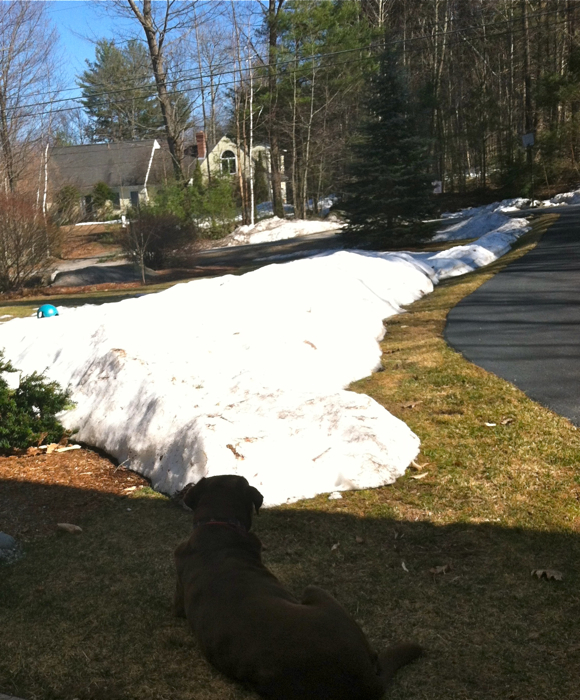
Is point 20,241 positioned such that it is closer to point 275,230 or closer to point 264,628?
point 275,230

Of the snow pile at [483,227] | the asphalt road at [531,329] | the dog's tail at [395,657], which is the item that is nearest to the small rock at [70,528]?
the dog's tail at [395,657]

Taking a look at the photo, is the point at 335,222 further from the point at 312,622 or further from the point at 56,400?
the point at 312,622

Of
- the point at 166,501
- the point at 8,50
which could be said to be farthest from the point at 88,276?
the point at 166,501

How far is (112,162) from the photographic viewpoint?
2347 inches

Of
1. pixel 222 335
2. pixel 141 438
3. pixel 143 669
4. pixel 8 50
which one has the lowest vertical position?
pixel 143 669

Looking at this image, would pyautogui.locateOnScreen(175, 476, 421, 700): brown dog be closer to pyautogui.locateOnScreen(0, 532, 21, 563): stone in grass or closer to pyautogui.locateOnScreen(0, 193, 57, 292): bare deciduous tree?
pyautogui.locateOnScreen(0, 532, 21, 563): stone in grass

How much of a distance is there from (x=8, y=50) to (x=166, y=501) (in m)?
32.2

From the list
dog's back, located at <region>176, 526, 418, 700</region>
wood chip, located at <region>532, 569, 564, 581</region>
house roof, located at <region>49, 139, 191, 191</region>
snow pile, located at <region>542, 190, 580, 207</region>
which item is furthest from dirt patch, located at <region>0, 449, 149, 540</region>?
house roof, located at <region>49, 139, 191, 191</region>

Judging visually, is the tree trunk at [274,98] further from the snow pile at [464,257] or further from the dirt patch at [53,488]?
the dirt patch at [53,488]

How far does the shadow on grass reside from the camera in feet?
10.6

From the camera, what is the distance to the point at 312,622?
9.35 feet

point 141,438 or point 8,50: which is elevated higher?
point 8,50

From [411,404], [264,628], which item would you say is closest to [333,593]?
[264,628]

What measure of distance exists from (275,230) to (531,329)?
2888 cm
